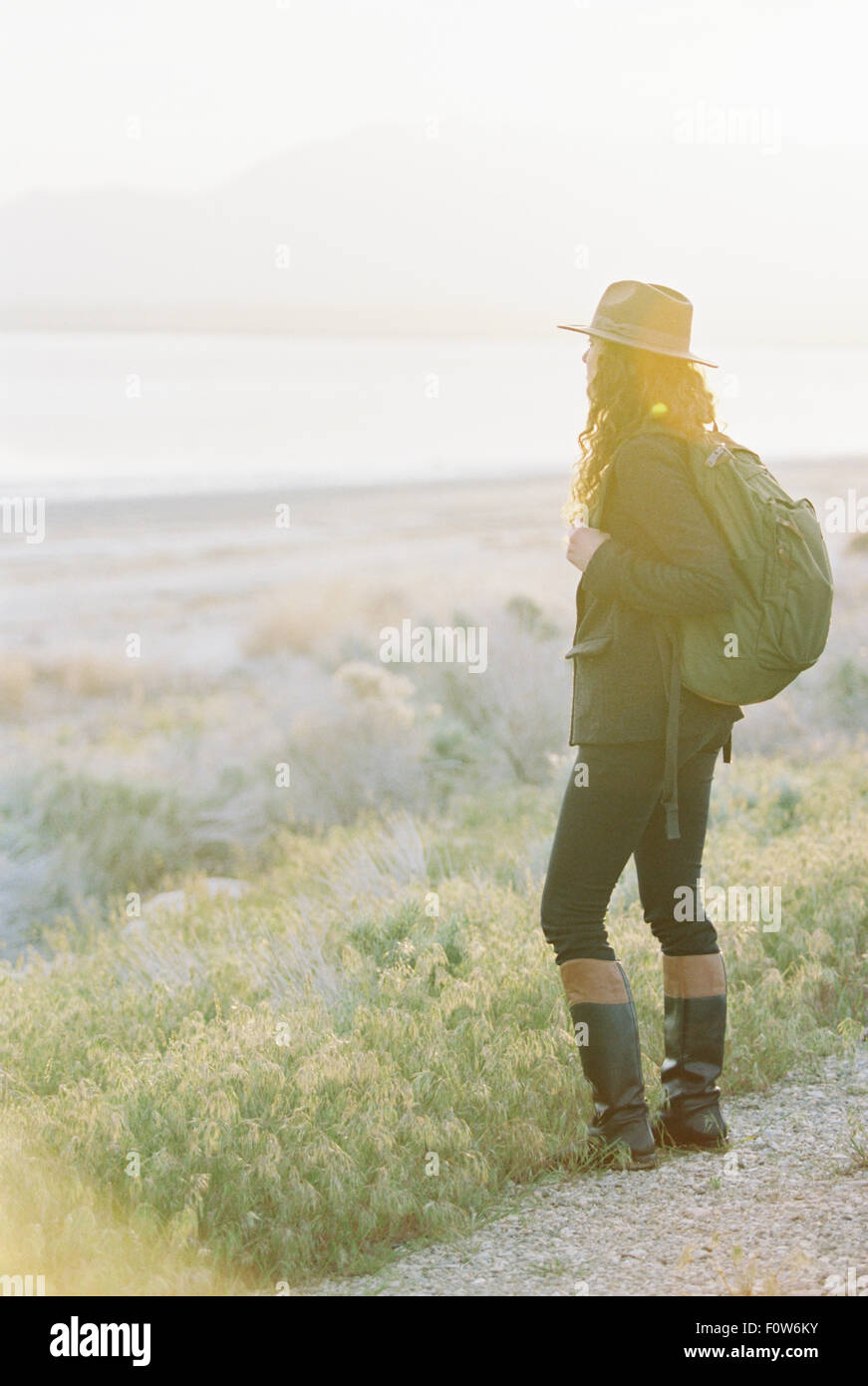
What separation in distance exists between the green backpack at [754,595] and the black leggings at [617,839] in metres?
0.19

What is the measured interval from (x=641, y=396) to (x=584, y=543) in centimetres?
39

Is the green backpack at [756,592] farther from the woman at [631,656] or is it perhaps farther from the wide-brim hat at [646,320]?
the wide-brim hat at [646,320]

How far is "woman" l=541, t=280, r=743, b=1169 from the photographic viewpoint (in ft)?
11.4

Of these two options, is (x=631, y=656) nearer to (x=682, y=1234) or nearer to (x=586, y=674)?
(x=586, y=674)

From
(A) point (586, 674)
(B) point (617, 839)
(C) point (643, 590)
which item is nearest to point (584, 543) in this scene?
(C) point (643, 590)

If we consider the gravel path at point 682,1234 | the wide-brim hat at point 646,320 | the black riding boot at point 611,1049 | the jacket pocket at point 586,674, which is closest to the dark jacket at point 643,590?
the jacket pocket at point 586,674

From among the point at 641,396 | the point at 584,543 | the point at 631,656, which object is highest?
the point at 641,396

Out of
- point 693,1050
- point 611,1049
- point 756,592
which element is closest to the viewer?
point 756,592

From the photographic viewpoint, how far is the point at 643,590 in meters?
3.48

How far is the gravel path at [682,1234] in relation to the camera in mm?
3322

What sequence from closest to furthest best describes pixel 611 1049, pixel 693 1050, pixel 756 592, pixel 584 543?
pixel 756 592 → pixel 584 543 → pixel 611 1049 → pixel 693 1050

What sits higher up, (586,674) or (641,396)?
(641,396)
